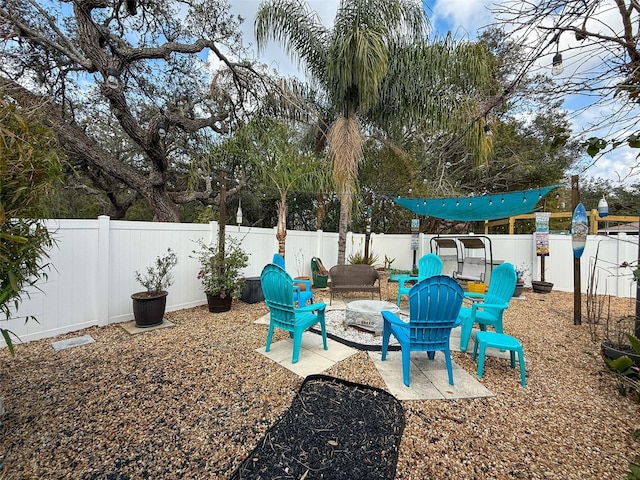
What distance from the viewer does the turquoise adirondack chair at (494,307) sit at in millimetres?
2992

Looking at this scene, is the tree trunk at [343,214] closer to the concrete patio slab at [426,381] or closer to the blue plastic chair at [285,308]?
the blue plastic chair at [285,308]

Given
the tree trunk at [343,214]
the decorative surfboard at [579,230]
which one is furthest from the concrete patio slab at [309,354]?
the decorative surfboard at [579,230]

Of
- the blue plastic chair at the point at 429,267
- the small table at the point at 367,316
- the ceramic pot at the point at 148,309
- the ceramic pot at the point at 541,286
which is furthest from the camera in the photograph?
the ceramic pot at the point at 541,286

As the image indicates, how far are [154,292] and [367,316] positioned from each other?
3.07 m

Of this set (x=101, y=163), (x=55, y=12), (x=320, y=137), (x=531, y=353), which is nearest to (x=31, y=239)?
(x=531, y=353)

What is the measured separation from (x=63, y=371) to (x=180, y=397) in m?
1.32

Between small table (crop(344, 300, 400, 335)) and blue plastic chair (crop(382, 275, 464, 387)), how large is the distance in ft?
3.17

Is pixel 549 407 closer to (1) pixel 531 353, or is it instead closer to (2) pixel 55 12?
(1) pixel 531 353

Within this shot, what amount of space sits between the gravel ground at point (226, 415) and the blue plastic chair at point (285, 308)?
361 millimetres

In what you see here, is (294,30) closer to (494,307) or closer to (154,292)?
(154,292)

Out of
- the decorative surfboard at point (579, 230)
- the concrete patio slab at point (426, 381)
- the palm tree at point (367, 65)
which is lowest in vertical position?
the concrete patio slab at point (426, 381)

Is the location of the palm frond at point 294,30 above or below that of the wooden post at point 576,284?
above

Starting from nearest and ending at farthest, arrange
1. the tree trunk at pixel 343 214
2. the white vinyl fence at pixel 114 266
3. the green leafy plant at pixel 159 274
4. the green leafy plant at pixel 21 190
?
the green leafy plant at pixel 21 190 < the white vinyl fence at pixel 114 266 < the green leafy plant at pixel 159 274 < the tree trunk at pixel 343 214

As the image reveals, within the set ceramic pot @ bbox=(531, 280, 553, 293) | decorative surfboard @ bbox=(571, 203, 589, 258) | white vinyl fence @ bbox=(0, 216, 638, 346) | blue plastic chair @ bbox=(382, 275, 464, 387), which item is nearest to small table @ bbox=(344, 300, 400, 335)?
blue plastic chair @ bbox=(382, 275, 464, 387)
